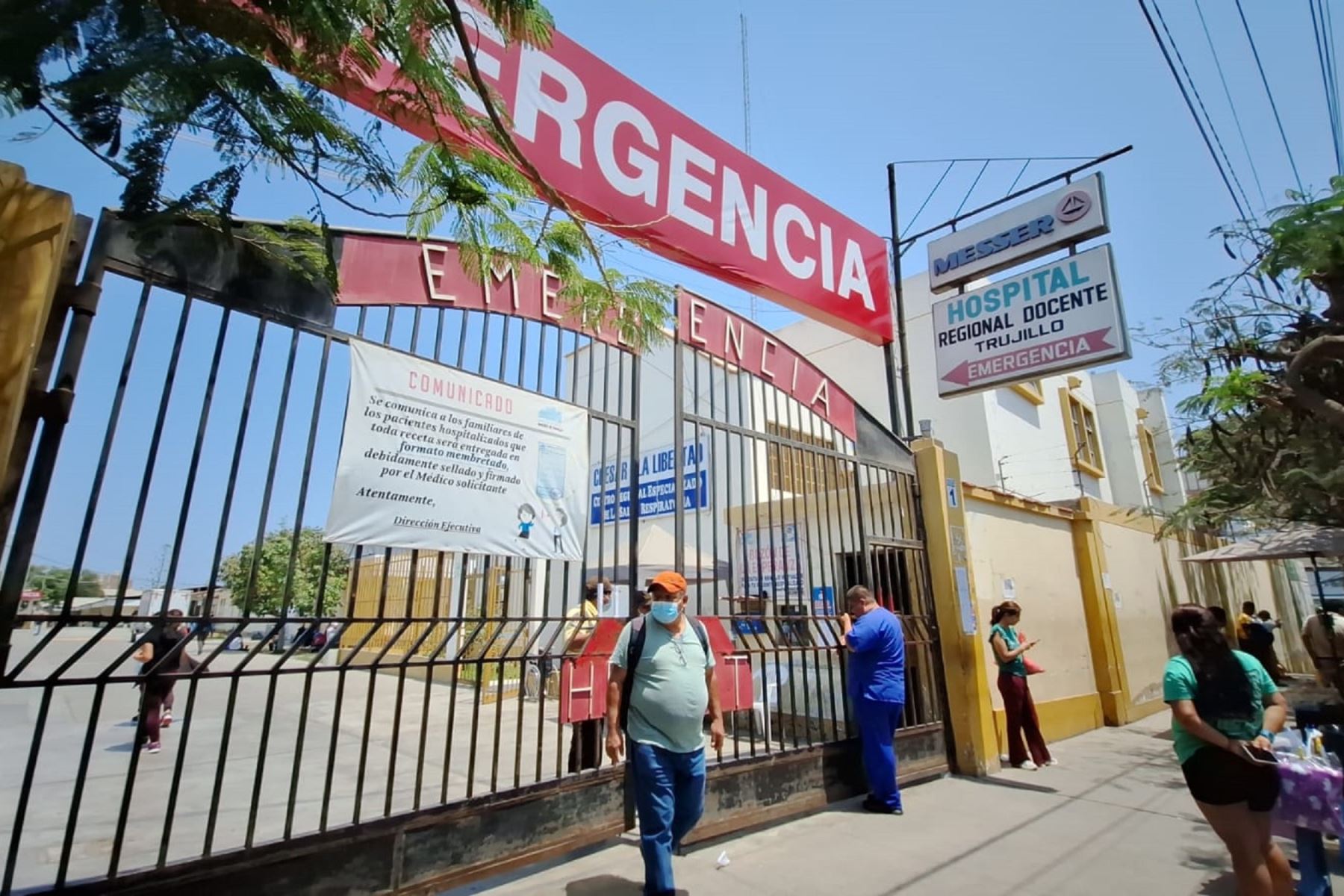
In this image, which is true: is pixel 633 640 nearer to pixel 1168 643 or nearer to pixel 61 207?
pixel 61 207

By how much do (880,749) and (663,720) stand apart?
101 inches

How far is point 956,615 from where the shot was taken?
6531 mm

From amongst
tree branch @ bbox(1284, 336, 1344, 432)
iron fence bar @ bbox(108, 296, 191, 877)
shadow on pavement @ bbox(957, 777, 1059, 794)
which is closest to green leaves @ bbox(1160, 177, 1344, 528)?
tree branch @ bbox(1284, 336, 1344, 432)

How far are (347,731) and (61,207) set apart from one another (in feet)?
29.7

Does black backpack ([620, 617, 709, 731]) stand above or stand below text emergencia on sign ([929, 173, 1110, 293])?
below

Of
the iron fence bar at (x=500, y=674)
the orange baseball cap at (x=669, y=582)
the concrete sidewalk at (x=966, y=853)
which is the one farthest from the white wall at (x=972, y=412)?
the iron fence bar at (x=500, y=674)

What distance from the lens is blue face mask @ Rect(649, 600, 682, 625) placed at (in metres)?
3.55

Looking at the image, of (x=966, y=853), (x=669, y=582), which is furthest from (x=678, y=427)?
(x=966, y=853)

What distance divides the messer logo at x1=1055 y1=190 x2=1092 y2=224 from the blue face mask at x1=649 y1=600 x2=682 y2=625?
22.3 feet

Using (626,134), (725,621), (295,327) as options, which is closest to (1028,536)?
(725,621)

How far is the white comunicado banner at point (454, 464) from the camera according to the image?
3359 millimetres

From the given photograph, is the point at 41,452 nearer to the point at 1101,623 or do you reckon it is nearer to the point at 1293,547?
the point at 1101,623

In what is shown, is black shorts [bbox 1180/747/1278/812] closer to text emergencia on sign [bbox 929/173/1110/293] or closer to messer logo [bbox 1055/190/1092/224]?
text emergencia on sign [bbox 929/173/1110/293]

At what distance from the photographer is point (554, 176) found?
4941 millimetres
